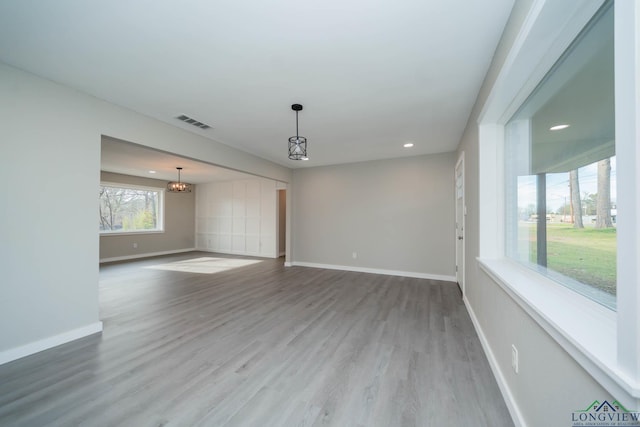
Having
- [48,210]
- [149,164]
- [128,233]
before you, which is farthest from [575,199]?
[128,233]

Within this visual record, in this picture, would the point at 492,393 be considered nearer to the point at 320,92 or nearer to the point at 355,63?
the point at 355,63

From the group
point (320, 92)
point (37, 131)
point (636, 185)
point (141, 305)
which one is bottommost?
point (141, 305)

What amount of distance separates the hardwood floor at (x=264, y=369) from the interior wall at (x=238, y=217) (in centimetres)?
404

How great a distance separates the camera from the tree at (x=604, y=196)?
0.98 m

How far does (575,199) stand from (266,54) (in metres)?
2.20

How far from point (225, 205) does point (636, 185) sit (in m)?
8.65

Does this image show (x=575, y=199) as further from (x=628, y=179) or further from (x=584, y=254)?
(x=628, y=179)

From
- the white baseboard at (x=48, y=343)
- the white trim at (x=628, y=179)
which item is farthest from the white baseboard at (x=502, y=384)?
the white baseboard at (x=48, y=343)

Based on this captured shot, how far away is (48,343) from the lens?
7.38 feet

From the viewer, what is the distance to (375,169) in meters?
5.32

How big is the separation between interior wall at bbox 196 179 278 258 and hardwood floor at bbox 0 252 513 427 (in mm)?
4040

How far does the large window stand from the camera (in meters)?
1.00

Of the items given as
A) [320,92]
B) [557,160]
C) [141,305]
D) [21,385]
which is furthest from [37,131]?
[557,160]

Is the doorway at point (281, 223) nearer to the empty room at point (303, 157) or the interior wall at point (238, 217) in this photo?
the interior wall at point (238, 217)
